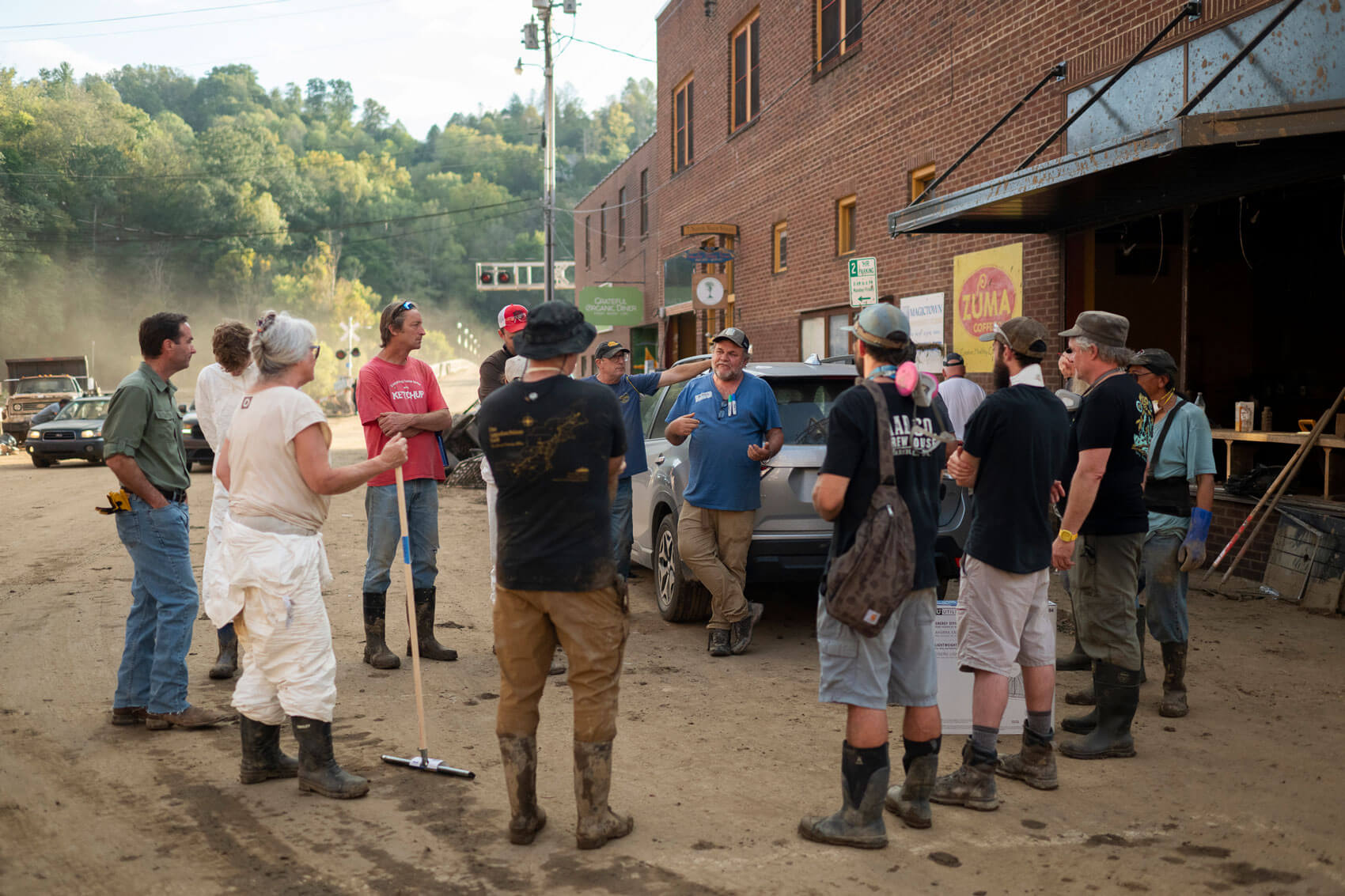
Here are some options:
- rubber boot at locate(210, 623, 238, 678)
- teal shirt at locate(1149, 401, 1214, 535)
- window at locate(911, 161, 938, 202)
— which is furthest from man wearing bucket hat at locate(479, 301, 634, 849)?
window at locate(911, 161, 938, 202)

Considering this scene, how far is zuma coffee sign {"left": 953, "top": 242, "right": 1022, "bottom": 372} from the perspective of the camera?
12.0 meters

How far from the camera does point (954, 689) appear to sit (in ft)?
17.0

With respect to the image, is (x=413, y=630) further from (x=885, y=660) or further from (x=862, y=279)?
(x=862, y=279)

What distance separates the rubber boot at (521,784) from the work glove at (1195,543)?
11.8 ft

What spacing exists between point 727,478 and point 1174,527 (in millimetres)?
2548

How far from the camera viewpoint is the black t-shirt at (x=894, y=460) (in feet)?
12.9

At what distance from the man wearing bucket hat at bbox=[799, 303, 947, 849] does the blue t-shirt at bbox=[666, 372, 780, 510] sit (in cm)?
268

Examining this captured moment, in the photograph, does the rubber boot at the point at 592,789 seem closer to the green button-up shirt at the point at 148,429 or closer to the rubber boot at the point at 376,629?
the green button-up shirt at the point at 148,429

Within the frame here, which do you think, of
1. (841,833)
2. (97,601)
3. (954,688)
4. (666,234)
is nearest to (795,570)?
(954,688)

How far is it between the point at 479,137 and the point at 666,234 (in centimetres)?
10962

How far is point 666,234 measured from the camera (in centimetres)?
2600

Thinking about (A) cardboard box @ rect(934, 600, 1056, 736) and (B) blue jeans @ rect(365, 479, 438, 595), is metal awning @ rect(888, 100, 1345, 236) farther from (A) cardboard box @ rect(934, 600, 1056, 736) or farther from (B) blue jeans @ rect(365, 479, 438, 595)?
(B) blue jeans @ rect(365, 479, 438, 595)

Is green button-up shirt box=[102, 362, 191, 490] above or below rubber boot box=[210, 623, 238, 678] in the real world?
above

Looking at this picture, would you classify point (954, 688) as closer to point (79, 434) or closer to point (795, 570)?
point (795, 570)
